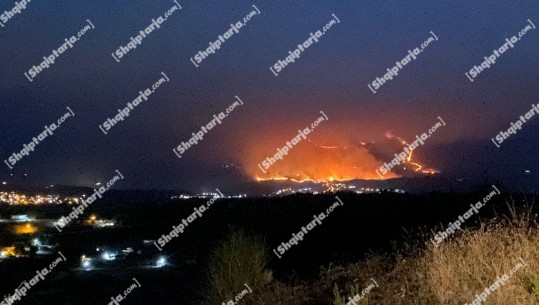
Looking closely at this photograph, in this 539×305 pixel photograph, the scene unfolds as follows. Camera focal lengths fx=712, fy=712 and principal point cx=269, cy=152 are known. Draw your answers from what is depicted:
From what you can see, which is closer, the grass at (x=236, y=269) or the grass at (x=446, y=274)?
the grass at (x=446, y=274)

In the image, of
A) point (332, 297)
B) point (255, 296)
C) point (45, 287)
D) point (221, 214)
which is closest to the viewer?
point (332, 297)

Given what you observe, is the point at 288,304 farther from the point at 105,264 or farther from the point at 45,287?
the point at 105,264

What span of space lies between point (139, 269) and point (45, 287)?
649 cm

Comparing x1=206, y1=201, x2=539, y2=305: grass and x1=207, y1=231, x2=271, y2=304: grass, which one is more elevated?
x1=207, y1=231, x2=271, y2=304: grass

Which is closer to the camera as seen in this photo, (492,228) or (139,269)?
(492,228)

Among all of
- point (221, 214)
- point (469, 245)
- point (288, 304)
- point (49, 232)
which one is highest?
point (49, 232)

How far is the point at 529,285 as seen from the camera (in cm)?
852

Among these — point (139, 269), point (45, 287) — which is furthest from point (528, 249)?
point (139, 269)

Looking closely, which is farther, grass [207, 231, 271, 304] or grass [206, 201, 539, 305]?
grass [207, 231, 271, 304]

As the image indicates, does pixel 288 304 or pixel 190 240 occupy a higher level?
pixel 190 240

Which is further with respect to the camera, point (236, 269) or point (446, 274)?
point (236, 269)

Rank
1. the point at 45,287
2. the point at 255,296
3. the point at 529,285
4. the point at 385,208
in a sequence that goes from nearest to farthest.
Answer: the point at 529,285, the point at 255,296, the point at 45,287, the point at 385,208

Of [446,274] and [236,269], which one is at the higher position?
[236,269]

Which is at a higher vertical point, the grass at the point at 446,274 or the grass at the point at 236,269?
the grass at the point at 236,269
